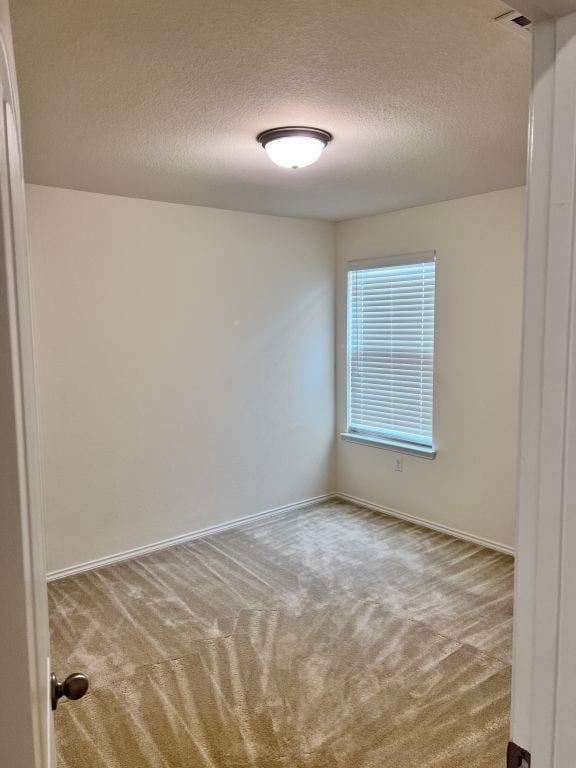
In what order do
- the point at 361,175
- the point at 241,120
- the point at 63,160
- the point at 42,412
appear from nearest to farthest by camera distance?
the point at 241,120, the point at 63,160, the point at 361,175, the point at 42,412

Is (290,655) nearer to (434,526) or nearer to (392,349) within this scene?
(434,526)

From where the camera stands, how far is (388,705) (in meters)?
2.35

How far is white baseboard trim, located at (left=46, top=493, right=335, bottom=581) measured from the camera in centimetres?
364

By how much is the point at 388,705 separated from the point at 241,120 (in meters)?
2.51

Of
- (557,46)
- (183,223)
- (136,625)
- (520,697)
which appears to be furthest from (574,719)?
(183,223)

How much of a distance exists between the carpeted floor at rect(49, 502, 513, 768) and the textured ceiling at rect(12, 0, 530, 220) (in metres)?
2.42

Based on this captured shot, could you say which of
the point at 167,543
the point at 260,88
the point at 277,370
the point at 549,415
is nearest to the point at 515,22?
the point at 260,88

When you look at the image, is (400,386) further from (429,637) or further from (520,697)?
(520,697)

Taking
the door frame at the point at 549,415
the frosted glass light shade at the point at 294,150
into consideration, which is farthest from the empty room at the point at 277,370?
the door frame at the point at 549,415

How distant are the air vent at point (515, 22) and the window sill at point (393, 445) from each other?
3.12 metres

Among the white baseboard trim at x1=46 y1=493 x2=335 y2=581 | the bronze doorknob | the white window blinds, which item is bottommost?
the white baseboard trim at x1=46 y1=493 x2=335 y2=581

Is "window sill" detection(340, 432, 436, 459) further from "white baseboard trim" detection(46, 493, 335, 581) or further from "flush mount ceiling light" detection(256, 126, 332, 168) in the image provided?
"flush mount ceiling light" detection(256, 126, 332, 168)

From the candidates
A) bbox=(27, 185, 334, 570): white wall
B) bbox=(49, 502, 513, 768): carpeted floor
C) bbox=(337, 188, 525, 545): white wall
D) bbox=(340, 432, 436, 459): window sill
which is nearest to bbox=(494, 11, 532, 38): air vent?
bbox=(337, 188, 525, 545): white wall

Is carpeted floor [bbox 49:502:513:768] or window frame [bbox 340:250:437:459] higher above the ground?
window frame [bbox 340:250:437:459]
